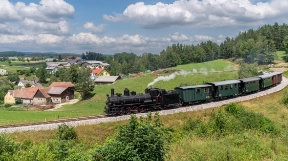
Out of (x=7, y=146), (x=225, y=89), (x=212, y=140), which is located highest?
(x=225, y=89)

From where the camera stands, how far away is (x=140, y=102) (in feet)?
104

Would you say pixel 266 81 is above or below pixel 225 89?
above

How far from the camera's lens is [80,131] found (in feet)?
82.1

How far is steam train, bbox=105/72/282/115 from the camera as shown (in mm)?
30547

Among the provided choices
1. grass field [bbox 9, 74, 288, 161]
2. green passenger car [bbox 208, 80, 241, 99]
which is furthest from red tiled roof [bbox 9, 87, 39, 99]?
grass field [bbox 9, 74, 288, 161]

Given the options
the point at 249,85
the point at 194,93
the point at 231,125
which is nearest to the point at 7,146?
the point at 231,125

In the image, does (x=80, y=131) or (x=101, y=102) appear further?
(x=101, y=102)

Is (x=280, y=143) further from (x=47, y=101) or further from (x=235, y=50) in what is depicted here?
(x=235, y=50)

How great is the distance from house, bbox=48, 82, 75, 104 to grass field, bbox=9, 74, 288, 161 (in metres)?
52.6

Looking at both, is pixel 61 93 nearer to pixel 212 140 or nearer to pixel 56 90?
pixel 56 90

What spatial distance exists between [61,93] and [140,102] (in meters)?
49.0

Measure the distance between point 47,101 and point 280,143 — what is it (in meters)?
69.7

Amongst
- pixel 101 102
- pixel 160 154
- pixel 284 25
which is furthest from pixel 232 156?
pixel 284 25

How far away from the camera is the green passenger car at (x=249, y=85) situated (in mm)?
43625
